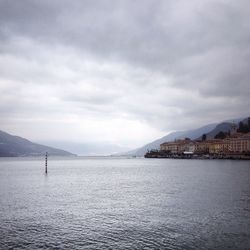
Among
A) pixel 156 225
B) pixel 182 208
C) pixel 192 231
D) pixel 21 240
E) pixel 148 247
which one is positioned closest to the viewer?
pixel 148 247

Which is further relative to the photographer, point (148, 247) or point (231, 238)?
point (231, 238)

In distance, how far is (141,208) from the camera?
4047cm

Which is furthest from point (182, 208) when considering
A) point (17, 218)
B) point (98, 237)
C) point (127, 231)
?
point (17, 218)

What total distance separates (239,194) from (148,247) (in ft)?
97.6

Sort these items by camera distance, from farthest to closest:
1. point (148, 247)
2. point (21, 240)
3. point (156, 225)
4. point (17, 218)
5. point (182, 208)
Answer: point (182, 208), point (17, 218), point (156, 225), point (21, 240), point (148, 247)

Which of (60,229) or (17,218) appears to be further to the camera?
(17,218)

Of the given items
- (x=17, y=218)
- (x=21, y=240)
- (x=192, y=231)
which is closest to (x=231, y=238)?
(x=192, y=231)

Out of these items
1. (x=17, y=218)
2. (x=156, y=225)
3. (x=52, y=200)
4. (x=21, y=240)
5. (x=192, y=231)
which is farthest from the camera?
(x=52, y=200)

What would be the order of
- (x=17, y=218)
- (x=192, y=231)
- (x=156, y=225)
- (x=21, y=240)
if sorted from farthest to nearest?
(x=17, y=218) → (x=156, y=225) → (x=192, y=231) → (x=21, y=240)

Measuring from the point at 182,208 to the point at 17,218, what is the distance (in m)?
18.1

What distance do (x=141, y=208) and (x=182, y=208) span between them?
479 centimetres

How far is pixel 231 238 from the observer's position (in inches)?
1056

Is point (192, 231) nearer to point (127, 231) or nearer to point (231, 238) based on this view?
point (231, 238)

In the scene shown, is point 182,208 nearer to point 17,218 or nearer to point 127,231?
point 127,231
